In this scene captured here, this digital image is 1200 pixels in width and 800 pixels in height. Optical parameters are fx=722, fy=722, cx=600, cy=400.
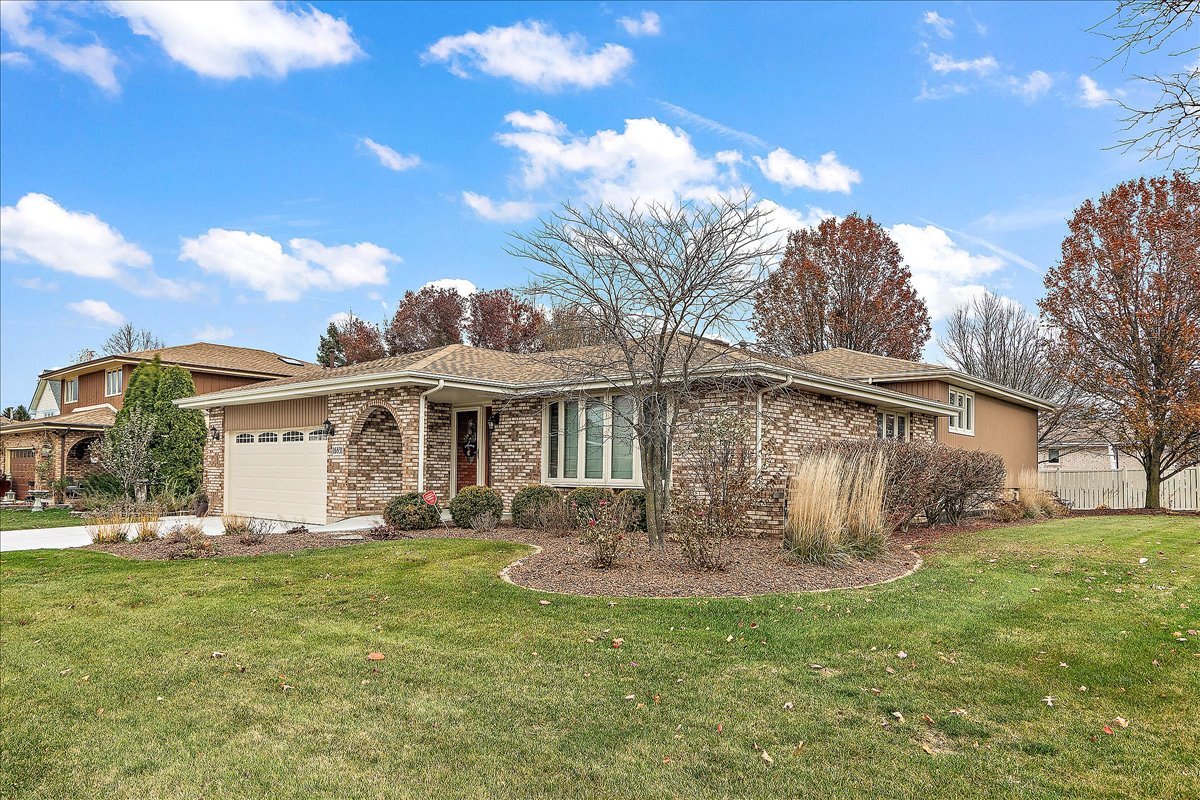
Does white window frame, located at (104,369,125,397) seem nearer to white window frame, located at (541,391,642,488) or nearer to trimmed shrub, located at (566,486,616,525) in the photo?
white window frame, located at (541,391,642,488)

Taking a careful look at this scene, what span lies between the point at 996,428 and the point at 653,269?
48.5 ft

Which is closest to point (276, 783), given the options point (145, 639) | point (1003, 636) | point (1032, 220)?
point (145, 639)

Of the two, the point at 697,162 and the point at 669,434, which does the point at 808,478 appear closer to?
the point at 669,434

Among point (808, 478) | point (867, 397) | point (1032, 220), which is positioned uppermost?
point (1032, 220)

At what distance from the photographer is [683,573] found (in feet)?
26.0

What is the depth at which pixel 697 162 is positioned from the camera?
13.5 meters

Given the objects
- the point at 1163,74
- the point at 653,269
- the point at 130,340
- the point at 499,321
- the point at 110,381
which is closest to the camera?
the point at 1163,74

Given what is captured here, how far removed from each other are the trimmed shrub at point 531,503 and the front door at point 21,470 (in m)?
22.9

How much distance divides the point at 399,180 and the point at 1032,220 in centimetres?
1435

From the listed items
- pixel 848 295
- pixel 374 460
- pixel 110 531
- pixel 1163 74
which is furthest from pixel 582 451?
pixel 848 295

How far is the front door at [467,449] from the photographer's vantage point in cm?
1576

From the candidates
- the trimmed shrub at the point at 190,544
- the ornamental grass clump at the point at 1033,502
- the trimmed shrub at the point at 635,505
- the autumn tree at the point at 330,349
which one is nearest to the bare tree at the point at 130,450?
the trimmed shrub at the point at 190,544

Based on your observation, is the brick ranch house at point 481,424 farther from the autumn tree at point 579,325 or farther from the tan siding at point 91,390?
the tan siding at point 91,390

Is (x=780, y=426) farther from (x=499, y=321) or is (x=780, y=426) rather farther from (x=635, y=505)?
(x=499, y=321)
